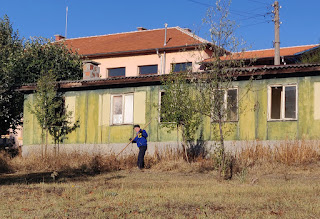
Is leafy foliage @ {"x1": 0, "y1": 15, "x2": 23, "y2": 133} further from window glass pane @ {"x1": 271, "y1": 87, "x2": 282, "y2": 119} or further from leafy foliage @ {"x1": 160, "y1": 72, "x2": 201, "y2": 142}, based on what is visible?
window glass pane @ {"x1": 271, "y1": 87, "x2": 282, "y2": 119}

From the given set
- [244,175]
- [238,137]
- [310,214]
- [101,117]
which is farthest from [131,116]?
[310,214]

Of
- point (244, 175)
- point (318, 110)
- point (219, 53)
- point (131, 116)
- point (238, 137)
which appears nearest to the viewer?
point (244, 175)

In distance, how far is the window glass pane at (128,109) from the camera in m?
22.2

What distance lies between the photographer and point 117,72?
3941cm

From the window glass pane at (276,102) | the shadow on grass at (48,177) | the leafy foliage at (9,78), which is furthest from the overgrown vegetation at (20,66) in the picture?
the window glass pane at (276,102)

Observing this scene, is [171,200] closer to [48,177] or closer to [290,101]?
[48,177]

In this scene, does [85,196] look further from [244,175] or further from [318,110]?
[318,110]

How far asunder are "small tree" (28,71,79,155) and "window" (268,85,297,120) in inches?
352

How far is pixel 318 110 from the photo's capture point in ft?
60.0

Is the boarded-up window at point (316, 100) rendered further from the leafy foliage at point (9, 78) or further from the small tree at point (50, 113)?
the leafy foliage at point (9, 78)

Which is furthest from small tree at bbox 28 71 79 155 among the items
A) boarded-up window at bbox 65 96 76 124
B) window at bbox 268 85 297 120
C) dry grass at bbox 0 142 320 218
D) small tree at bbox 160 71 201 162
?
window at bbox 268 85 297 120

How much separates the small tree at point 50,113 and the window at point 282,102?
895 cm

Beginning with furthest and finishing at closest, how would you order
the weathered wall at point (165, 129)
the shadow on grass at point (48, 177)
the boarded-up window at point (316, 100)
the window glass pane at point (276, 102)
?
the window glass pane at point (276, 102) < the weathered wall at point (165, 129) < the boarded-up window at point (316, 100) < the shadow on grass at point (48, 177)

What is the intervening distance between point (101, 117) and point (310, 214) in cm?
1536
